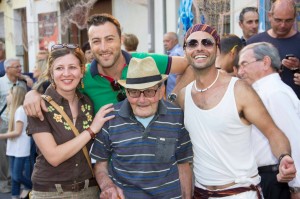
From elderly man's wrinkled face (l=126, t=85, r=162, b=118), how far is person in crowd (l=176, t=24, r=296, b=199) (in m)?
0.27

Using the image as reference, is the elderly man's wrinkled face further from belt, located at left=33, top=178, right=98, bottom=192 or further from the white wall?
the white wall

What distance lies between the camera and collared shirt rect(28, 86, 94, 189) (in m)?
3.17

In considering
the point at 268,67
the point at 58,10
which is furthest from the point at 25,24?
the point at 268,67

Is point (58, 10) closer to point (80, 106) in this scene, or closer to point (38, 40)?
point (38, 40)

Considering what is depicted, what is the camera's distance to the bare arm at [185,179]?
3.14 m

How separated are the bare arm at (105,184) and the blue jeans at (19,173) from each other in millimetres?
3700

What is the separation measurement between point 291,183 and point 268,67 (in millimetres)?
913

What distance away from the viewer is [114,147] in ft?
9.81

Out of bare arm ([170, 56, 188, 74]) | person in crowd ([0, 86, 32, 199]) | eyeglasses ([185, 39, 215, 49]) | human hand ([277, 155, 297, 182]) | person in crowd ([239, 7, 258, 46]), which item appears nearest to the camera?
human hand ([277, 155, 297, 182])

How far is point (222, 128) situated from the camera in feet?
9.55

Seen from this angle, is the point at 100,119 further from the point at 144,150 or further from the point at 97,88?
the point at 97,88

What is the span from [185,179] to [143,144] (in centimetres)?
47

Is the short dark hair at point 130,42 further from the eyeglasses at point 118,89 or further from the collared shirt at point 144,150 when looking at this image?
the collared shirt at point 144,150

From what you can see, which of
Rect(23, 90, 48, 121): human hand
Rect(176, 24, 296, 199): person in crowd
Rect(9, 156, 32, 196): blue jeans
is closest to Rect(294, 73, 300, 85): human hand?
Rect(176, 24, 296, 199): person in crowd
